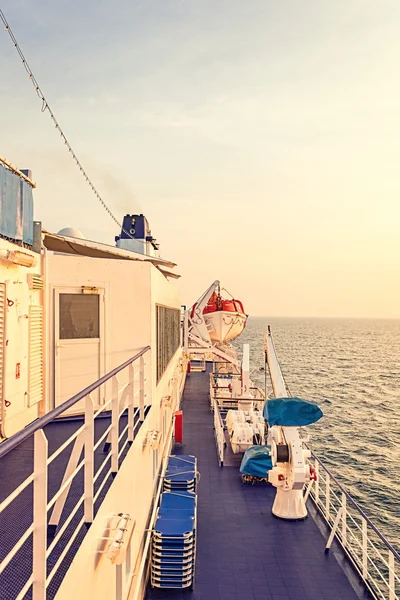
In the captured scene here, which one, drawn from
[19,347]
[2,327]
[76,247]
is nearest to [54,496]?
[2,327]

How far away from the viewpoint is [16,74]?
883cm

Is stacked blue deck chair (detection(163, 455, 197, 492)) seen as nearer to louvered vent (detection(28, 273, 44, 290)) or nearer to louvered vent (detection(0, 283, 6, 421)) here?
louvered vent (detection(0, 283, 6, 421))

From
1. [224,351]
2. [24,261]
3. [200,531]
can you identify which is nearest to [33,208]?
[24,261]

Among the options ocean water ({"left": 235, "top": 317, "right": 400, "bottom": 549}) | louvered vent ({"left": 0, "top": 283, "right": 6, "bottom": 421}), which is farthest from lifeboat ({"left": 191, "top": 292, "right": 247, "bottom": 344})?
louvered vent ({"left": 0, "top": 283, "right": 6, "bottom": 421})

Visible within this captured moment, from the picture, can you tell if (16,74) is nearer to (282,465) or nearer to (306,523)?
(282,465)

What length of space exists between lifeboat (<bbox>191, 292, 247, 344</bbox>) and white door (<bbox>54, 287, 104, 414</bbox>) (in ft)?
70.3

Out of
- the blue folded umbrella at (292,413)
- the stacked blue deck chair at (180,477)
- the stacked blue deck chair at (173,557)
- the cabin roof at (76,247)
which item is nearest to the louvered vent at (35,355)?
the cabin roof at (76,247)

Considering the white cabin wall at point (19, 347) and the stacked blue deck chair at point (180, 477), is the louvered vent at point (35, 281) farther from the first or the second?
the stacked blue deck chair at point (180, 477)

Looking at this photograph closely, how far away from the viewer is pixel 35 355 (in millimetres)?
8328

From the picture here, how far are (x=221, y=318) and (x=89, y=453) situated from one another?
1069 inches

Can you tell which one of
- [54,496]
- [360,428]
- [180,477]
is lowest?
[360,428]

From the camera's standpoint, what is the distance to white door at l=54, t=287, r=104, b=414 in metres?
→ 9.02

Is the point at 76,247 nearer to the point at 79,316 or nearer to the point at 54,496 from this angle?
the point at 79,316

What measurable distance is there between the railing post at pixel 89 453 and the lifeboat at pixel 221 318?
88.0ft
